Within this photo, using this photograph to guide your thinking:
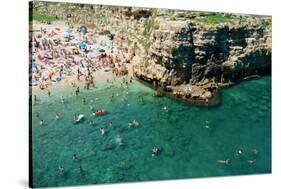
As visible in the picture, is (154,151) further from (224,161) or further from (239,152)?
(239,152)

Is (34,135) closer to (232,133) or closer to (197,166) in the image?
(197,166)

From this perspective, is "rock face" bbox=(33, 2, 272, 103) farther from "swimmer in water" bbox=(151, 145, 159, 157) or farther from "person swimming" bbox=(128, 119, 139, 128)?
"swimmer in water" bbox=(151, 145, 159, 157)

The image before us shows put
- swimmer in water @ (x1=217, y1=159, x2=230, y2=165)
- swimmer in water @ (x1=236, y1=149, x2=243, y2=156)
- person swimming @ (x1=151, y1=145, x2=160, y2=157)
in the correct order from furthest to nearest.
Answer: swimmer in water @ (x1=236, y1=149, x2=243, y2=156)
swimmer in water @ (x1=217, y1=159, x2=230, y2=165)
person swimming @ (x1=151, y1=145, x2=160, y2=157)

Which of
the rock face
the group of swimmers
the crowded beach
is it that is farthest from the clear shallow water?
the rock face

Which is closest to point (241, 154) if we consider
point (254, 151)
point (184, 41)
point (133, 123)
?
point (254, 151)

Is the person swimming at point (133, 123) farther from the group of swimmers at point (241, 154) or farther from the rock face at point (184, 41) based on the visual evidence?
the group of swimmers at point (241, 154)

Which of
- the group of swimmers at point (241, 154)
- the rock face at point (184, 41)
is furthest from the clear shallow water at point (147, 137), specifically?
the rock face at point (184, 41)
